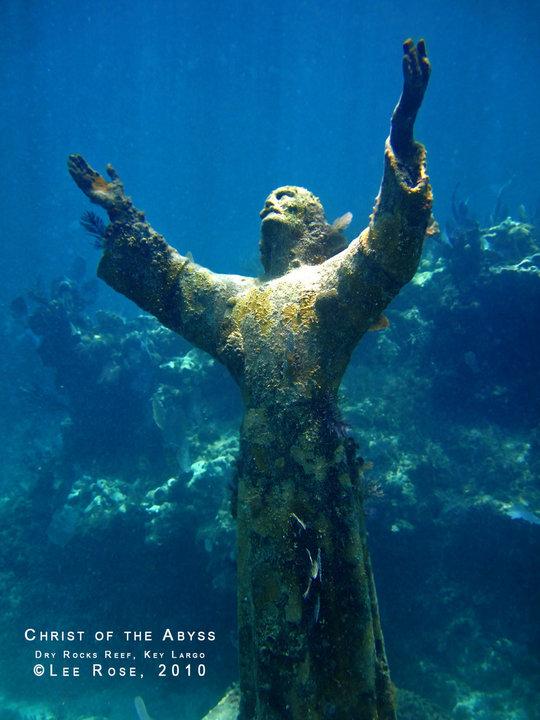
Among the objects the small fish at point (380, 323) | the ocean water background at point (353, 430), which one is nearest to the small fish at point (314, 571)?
the small fish at point (380, 323)

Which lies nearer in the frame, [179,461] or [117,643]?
[117,643]

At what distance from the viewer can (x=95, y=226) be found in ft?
11.0

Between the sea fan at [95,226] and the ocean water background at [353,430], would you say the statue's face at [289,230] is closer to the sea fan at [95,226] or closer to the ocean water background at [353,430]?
the sea fan at [95,226]

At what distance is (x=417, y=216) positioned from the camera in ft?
7.46

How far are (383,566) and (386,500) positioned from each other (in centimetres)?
119

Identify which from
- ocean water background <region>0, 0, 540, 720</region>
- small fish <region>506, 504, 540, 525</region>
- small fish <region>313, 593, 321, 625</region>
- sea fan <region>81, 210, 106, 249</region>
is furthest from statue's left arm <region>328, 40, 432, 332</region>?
small fish <region>506, 504, 540, 525</region>

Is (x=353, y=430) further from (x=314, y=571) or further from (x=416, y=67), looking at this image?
(x=416, y=67)

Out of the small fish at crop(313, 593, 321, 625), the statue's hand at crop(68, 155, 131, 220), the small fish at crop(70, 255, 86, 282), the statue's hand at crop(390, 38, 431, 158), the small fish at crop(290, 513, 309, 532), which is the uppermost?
the small fish at crop(70, 255, 86, 282)

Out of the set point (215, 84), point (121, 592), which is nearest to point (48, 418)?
point (121, 592)

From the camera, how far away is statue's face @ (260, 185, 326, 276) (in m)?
3.34

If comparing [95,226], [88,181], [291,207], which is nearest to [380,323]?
[291,207]

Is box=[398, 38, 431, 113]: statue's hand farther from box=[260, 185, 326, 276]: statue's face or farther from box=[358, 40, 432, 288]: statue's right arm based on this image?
box=[260, 185, 326, 276]: statue's face

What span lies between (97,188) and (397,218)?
97.1 inches

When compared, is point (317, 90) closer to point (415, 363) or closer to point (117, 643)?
point (415, 363)
